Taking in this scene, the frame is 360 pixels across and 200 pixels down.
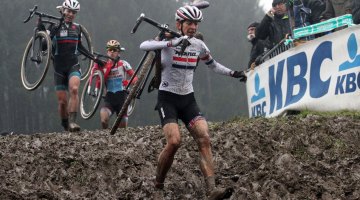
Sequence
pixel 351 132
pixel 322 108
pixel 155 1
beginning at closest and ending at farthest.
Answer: pixel 351 132, pixel 322 108, pixel 155 1

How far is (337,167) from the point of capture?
727 centimetres

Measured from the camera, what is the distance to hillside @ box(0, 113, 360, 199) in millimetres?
6703

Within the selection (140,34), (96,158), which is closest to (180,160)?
(96,158)

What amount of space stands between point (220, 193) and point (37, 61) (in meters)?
6.44

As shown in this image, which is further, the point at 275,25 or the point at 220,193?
the point at 275,25

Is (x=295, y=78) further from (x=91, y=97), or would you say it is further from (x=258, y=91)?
(x=91, y=97)

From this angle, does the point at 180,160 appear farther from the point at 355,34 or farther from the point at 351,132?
the point at 355,34

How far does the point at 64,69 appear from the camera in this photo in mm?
11969

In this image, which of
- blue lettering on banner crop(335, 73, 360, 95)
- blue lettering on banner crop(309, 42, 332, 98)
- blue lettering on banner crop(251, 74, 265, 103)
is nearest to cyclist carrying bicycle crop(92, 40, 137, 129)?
blue lettering on banner crop(251, 74, 265, 103)

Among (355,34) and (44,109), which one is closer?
(355,34)

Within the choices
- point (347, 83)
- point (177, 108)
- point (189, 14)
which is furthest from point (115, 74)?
point (189, 14)

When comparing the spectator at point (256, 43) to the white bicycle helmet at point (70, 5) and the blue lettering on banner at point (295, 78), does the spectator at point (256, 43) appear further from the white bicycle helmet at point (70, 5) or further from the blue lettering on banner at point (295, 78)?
the white bicycle helmet at point (70, 5)

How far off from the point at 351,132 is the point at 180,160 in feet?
7.41

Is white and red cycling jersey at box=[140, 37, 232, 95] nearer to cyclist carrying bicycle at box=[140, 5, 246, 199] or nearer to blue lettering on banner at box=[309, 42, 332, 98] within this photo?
cyclist carrying bicycle at box=[140, 5, 246, 199]
